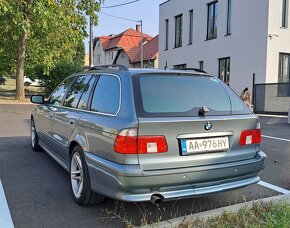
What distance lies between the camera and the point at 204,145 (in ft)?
12.3

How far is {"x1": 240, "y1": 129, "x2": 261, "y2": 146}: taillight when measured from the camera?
4.08 meters

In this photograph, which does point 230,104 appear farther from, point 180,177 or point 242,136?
point 180,177

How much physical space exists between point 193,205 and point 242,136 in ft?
3.34

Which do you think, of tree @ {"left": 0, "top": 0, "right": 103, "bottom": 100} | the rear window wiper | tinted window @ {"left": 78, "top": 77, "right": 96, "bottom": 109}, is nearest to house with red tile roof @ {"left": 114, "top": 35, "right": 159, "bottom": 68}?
tree @ {"left": 0, "top": 0, "right": 103, "bottom": 100}

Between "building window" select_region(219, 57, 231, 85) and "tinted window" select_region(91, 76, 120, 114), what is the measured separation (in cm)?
1803

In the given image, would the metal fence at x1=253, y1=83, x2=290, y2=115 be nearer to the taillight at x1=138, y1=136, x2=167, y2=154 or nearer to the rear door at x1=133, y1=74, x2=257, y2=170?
the rear door at x1=133, y1=74, x2=257, y2=170

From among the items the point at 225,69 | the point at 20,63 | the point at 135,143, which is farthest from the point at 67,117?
the point at 20,63

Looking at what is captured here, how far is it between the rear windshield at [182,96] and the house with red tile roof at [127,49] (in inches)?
1363

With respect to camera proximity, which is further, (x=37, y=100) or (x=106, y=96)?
(x=37, y=100)

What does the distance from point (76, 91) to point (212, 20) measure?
19.3m

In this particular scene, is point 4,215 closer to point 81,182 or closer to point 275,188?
point 81,182

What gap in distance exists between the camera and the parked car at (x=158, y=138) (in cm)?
349

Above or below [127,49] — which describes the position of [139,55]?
below

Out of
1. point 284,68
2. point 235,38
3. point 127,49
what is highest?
point 127,49
